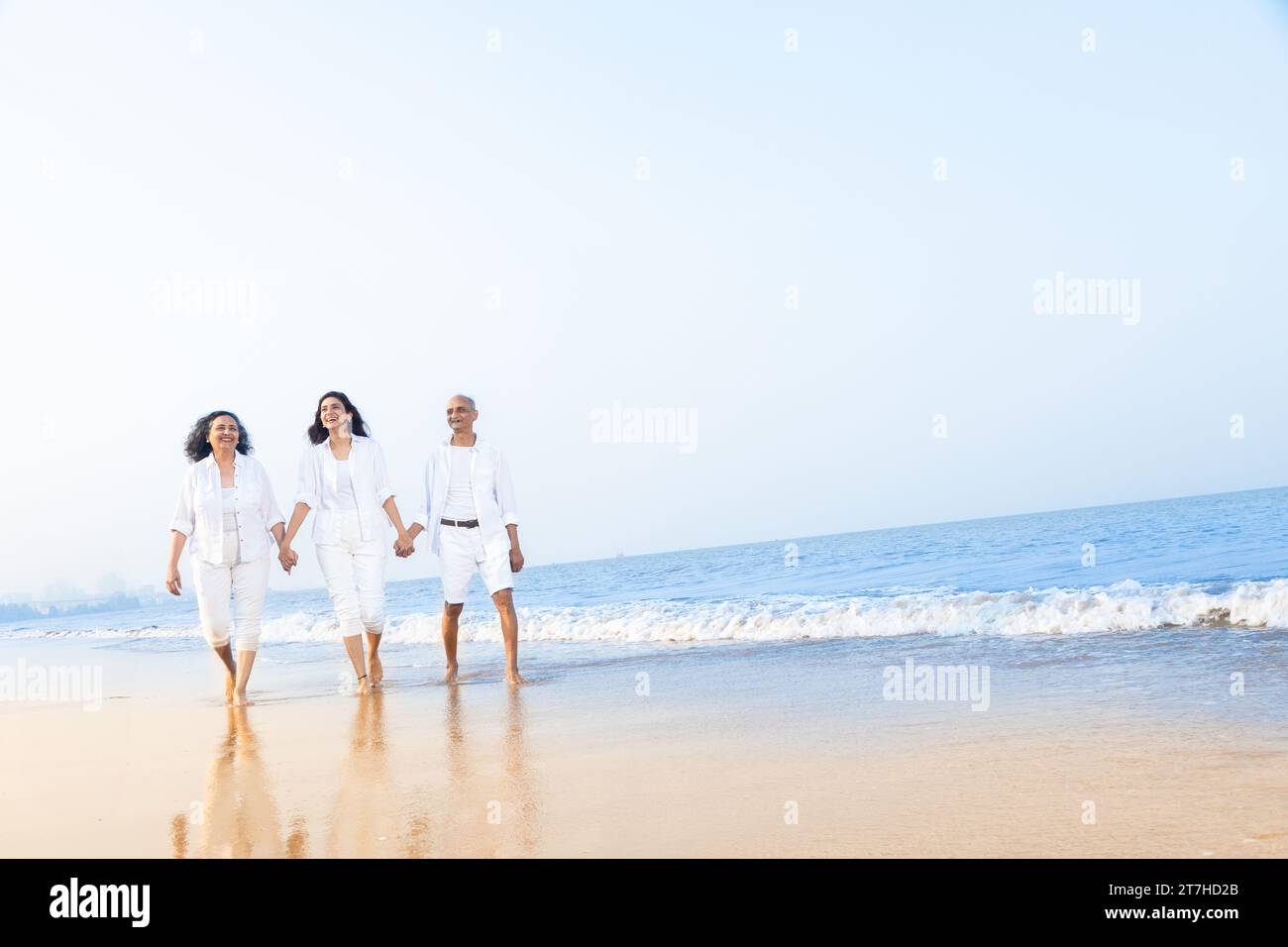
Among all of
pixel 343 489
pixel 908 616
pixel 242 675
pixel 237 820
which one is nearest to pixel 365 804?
pixel 237 820

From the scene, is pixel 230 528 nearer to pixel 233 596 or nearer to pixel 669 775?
pixel 233 596

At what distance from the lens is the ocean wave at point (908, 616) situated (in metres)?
7.68

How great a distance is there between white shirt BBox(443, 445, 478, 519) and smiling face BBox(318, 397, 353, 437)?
835mm

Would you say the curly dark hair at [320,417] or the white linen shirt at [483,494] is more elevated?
the curly dark hair at [320,417]

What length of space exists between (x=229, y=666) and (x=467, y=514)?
1.96 m

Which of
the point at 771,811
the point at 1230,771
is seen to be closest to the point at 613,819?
the point at 771,811

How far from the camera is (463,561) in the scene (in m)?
7.13

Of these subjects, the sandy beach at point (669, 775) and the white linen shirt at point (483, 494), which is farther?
the white linen shirt at point (483, 494)

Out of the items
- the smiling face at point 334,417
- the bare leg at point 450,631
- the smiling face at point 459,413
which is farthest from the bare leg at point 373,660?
the smiling face at point 459,413

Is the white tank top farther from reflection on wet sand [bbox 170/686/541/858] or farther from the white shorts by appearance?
reflection on wet sand [bbox 170/686/541/858]

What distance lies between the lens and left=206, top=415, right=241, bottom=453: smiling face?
6.68m

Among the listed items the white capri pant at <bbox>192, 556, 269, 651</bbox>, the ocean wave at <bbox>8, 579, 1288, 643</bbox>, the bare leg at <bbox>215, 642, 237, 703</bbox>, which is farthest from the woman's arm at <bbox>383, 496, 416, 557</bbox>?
the ocean wave at <bbox>8, 579, 1288, 643</bbox>

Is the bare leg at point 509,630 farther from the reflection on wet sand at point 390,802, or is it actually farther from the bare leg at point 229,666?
the bare leg at point 229,666

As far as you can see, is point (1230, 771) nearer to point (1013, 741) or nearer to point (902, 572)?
point (1013, 741)
